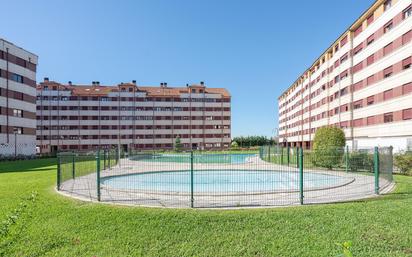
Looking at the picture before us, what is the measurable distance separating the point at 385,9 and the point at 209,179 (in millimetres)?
30879

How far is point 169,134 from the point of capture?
7294cm

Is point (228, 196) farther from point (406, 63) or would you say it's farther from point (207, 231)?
point (406, 63)

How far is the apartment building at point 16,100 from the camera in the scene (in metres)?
36.3

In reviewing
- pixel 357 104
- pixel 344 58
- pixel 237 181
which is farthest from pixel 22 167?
pixel 344 58

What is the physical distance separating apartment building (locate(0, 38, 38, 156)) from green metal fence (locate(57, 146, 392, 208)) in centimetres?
2610

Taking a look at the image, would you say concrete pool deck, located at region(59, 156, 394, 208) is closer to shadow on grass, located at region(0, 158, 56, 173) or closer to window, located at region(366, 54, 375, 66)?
shadow on grass, located at region(0, 158, 56, 173)

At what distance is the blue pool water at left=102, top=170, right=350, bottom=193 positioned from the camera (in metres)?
11.0

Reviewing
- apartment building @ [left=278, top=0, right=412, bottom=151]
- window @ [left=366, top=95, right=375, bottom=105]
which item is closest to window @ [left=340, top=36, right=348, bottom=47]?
apartment building @ [left=278, top=0, right=412, bottom=151]

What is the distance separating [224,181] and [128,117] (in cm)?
6274

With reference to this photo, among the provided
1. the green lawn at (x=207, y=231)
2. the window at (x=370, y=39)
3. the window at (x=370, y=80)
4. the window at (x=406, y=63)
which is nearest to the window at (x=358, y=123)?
the window at (x=370, y=80)

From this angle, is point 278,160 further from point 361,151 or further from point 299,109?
point 299,109

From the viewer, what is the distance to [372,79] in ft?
110

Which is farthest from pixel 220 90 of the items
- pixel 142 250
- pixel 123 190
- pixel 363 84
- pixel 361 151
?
pixel 142 250

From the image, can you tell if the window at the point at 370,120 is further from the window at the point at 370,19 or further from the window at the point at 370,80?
the window at the point at 370,19
